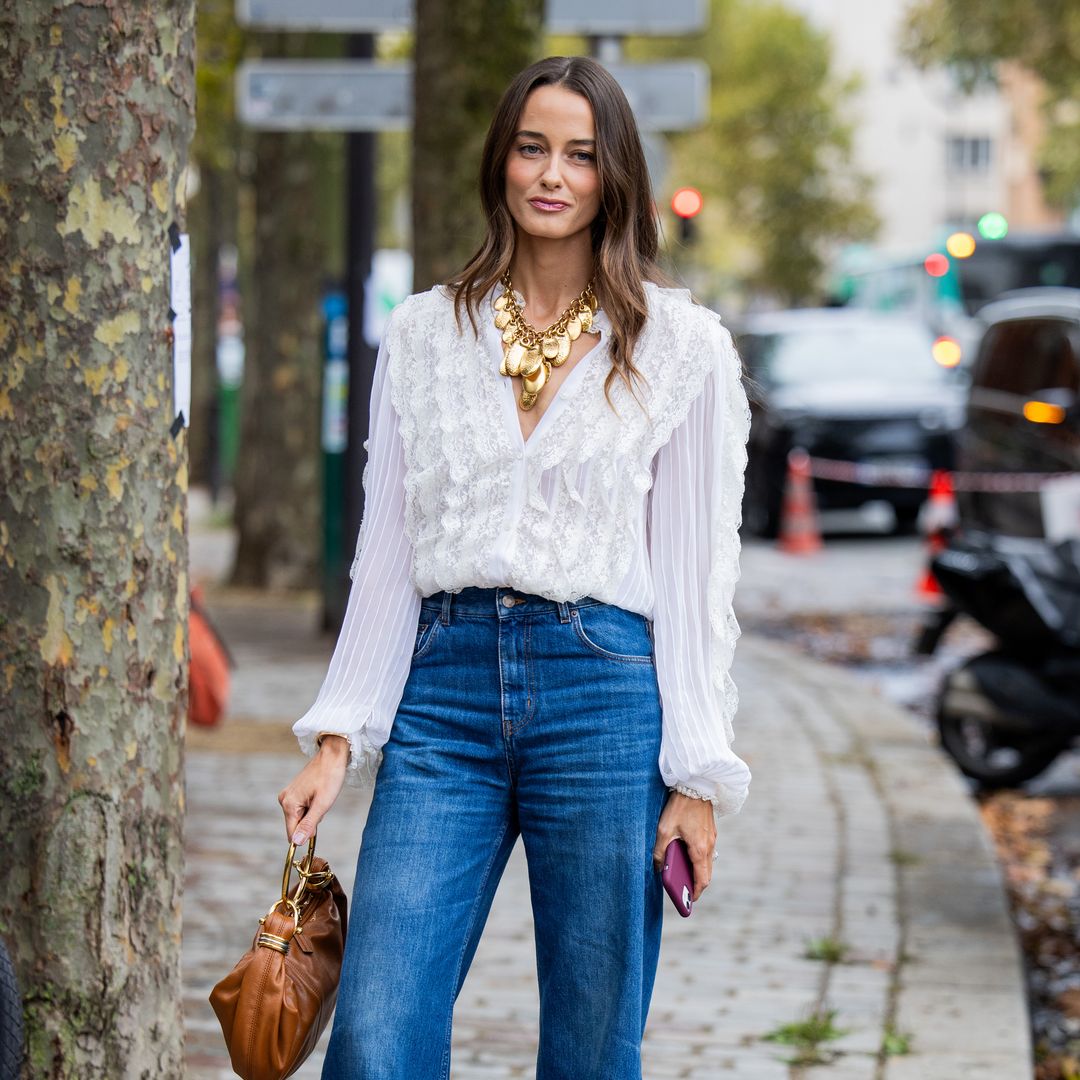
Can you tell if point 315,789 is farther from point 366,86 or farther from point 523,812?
point 366,86

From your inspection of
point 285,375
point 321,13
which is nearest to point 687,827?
point 321,13

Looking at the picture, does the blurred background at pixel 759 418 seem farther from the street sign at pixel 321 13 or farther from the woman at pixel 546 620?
the woman at pixel 546 620

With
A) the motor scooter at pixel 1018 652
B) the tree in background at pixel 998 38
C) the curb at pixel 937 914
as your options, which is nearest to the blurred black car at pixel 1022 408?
the curb at pixel 937 914

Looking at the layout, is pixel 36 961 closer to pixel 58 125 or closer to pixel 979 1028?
pixel 58 125

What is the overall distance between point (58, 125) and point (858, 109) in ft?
199

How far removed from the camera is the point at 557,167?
2.95m

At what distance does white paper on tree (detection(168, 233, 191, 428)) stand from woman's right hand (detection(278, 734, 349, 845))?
633 millimetres

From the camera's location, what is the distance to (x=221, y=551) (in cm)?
1867

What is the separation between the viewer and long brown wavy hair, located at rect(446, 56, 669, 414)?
295 centimetres

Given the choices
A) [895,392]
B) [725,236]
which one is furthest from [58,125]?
[725,236]

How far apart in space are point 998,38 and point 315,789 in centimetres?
2196

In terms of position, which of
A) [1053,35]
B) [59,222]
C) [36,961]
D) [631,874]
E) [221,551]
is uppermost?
[1053,35]

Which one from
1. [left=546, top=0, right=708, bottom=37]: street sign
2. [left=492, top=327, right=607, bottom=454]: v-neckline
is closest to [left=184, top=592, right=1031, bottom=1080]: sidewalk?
[left=492, top=327, right=607, bottom=454]: v-neckline

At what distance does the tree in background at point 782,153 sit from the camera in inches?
2179
